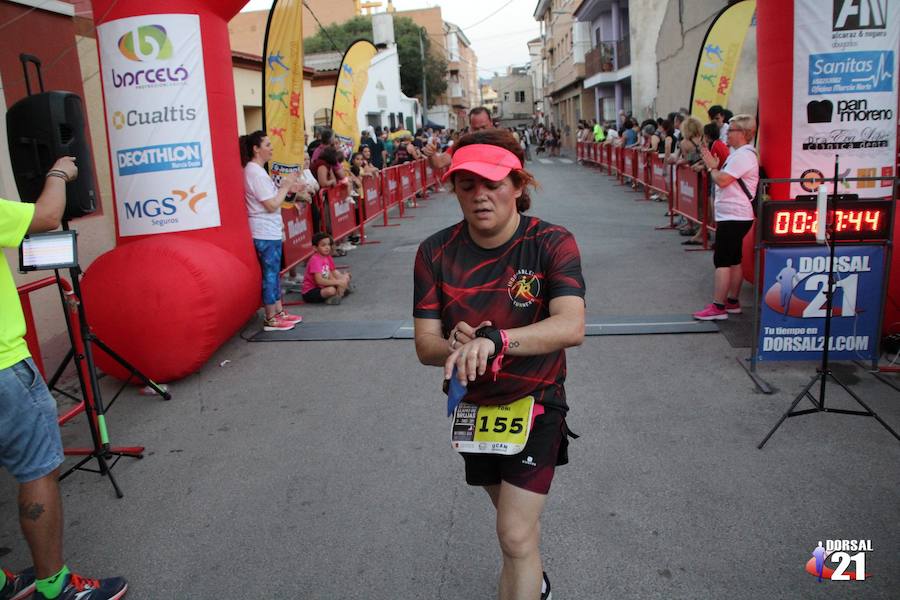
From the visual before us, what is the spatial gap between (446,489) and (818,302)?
3.13m

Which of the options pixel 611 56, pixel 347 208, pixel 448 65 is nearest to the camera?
pixel 347 208

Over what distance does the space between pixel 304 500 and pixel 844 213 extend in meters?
4.21

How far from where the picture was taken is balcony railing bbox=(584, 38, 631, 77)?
112 feet

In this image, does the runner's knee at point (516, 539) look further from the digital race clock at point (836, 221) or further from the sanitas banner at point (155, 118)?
the sanitas banner at point (155, 118)

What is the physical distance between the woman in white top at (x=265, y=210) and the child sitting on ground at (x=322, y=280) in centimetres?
107

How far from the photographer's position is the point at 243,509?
383 cm

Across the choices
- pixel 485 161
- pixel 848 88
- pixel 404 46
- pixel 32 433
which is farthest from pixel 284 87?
pixel 404 46

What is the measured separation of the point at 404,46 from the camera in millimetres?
52875

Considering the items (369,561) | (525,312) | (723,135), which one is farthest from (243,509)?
(723,135)

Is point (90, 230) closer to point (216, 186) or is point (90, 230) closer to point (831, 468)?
point (216, 186)

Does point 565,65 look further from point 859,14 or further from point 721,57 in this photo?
point 859,14

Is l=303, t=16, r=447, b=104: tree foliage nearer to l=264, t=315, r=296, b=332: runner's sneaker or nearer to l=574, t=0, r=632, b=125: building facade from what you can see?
l=574, t=0, r=632, b=125: building facade

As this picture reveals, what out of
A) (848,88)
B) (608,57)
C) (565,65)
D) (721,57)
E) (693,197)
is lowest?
(693,197)

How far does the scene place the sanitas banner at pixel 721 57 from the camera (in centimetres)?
986
